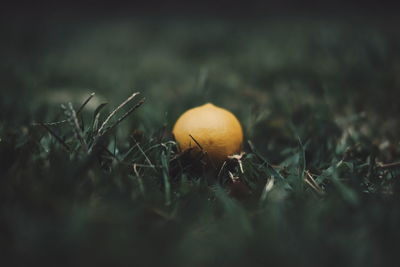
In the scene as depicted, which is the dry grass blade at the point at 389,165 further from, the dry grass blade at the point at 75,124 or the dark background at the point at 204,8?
the dark background at the point at 204,8

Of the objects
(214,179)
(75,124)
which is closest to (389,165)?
(214,179)

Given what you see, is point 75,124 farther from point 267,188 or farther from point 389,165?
point 389,165

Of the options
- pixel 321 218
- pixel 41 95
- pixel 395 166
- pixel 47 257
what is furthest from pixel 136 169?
pixel 41 95

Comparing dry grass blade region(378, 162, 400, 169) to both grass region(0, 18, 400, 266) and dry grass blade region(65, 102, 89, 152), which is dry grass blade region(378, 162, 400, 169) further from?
dry grass blade region(65, 102, 89, 152)

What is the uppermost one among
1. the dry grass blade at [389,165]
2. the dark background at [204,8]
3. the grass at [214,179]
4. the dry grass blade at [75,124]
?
the dark background at [204,8]

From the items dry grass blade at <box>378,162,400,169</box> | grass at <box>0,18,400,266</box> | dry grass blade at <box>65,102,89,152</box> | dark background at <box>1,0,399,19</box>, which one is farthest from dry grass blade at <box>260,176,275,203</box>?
dark background at <box>1,0,399,19</box>

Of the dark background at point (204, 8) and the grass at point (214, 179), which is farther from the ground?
the dark background at point (204, 8)

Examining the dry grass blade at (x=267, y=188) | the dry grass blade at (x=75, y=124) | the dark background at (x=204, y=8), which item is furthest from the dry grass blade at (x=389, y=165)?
the dark background at (x=204, y=8)

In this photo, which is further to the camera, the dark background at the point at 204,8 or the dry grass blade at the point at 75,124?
the dark background at the point at 204,8
